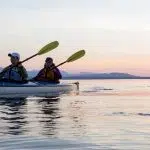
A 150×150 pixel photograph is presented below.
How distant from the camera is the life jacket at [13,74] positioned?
24.1 metres

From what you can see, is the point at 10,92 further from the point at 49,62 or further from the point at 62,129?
the point at 62,129

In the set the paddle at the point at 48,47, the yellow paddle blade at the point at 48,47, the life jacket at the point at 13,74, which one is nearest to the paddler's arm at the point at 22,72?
the life jacket at the point at 13,74

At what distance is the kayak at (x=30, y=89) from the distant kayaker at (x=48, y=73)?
19.1 inches

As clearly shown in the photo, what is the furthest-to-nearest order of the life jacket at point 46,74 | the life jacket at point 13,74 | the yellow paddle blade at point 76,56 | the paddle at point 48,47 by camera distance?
1. the life jacket at point 46,74
2. the yellow paddle blade at point 76,56
3. the paddle at point 48,47
4. the life jacket at point 13,74

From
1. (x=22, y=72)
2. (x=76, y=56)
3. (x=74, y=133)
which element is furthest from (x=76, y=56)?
(x=74, y=133)

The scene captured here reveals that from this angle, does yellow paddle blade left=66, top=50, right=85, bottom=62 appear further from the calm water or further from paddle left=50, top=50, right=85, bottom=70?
the calm water

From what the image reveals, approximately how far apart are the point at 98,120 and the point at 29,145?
4.46m

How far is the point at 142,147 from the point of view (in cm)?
787

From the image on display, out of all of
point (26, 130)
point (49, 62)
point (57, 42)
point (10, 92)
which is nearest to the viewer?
point (26, 130)

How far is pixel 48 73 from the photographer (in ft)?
94.6

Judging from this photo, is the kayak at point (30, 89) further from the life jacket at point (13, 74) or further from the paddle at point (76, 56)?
the paddle at point (76, 56)

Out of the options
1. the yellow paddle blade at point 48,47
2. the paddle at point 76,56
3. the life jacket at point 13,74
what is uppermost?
the yellow paddle blade at point 48,47

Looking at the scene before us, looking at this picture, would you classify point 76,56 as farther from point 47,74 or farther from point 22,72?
point 22,72

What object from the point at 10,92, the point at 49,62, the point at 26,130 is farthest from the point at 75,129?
the point at 49,62
